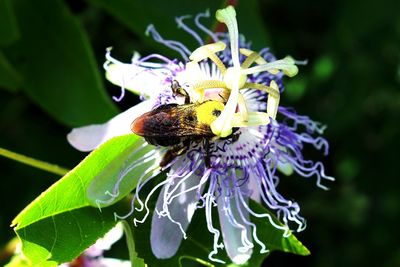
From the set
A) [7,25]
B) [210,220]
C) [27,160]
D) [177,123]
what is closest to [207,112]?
[177,123]

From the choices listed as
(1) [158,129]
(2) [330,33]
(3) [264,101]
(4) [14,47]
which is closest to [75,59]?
(4) [14,47]

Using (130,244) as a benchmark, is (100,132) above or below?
above

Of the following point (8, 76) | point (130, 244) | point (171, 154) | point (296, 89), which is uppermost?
point (296, 89)

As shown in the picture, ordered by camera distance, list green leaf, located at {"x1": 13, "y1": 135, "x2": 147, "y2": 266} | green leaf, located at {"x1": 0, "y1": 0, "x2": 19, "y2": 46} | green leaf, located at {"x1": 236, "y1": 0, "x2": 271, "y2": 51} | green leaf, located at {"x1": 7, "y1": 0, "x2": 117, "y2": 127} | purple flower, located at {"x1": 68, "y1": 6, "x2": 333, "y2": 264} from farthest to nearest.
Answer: green leaf, located at {"x1": 236, "y1": 0, "x2": 271, "y2": 51} < green leaf, located at {"x1": 7, "y1": 0, "x2": 117, "y2": 127} < green leaf, located at {"x1": 0, "y1": 0, "x2": 19, "y2": 46} < purple flower, located at {"x1": 68, "y1": 6, "x2": 333, "y2": 264} < green leaf, located at {"x1": 13, "y1": 135, "x2": 147, "y2": 266}

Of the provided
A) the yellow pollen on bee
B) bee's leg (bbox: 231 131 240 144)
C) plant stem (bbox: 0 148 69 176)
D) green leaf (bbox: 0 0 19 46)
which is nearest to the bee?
the yellow pollen on bee

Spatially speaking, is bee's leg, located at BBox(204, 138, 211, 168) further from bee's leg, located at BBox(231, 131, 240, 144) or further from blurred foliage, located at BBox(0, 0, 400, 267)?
blurred foliage, located at BBox(0, 0, 400, 267)

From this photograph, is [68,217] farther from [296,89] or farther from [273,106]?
[296,89]

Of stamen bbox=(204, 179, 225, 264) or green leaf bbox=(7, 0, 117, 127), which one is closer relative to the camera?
stamen bbox=(204, 179, 225, 264)
